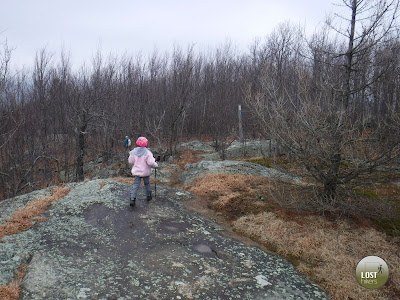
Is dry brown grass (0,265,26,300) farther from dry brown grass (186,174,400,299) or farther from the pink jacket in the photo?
dry brown grass (186,174,400,299)

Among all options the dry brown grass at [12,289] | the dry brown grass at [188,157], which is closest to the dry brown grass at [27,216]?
the dry brown grass at [12,289]

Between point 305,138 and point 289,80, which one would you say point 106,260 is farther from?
point 289,80

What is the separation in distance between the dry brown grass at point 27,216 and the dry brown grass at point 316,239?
443cm

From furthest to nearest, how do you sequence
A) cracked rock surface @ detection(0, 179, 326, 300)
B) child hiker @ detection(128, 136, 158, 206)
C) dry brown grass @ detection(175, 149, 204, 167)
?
dry brown grass @ detection(175, 149, 204, 167) < child hiker @ detection(128, 136, 158, 206) < cracked rock surface @ detection(0, 179, 326, 300)

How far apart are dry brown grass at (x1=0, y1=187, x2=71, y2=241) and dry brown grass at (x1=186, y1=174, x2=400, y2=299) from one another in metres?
4.43

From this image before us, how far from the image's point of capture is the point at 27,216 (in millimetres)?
6695

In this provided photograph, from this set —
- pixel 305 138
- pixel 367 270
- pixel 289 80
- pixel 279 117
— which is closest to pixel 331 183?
pixel 305 138

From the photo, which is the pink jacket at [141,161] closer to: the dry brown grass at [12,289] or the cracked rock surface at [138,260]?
the cracked rock surface at [138,260]

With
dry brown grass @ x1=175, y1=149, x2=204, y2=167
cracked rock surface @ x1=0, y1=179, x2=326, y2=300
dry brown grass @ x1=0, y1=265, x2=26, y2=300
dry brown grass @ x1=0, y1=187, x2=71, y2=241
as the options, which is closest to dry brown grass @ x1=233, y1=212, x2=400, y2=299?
cracked rock surface @ x1=0, y1=179, x2=326, y2=300

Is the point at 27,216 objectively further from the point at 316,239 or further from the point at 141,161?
the point at 316,239

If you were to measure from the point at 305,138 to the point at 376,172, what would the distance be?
74.8 inches

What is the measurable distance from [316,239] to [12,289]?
5.43m

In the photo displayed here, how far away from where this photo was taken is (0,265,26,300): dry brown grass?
386 centimetres

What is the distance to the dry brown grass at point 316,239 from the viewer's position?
15.4 feet
